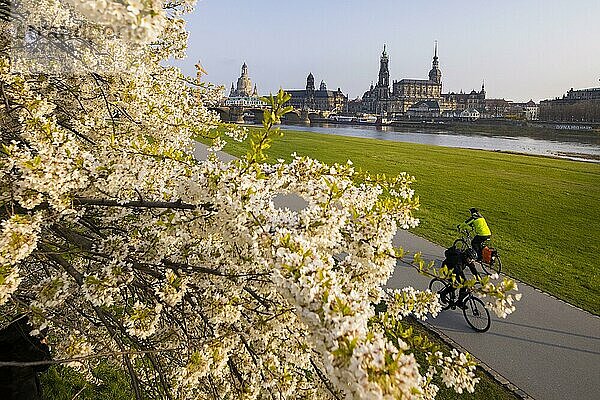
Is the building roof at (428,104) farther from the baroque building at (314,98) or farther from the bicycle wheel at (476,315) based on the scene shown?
the bicycle wheel at (476,315)

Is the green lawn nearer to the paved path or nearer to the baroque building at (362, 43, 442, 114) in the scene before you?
the paved path

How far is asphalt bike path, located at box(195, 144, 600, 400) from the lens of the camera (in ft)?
23.8

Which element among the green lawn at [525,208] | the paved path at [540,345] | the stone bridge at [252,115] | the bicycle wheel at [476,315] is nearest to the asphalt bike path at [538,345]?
the paved path at [540,345]

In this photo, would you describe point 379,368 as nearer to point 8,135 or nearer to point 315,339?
point 315,339

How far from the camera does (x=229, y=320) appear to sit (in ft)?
10.3

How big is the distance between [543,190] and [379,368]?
2851 cm

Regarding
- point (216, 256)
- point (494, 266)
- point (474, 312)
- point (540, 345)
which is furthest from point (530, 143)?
point (216, 256)

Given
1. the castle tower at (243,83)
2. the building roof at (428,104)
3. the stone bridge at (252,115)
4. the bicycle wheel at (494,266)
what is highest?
the castle tower at (243,83)

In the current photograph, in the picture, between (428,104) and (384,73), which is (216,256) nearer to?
(428,104)

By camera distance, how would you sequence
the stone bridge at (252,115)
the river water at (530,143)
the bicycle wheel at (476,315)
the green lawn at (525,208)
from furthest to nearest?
the stone bridge at (252,115) < the river water at (530,143) < the green lawn at (525,208) < the bicycle wheel at (476,315)

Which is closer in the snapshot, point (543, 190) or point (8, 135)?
point (8, 135)

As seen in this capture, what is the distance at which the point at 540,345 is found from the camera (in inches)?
329

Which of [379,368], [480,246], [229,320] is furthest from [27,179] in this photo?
[480,246]

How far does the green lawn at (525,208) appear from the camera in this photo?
1302 centimetres
